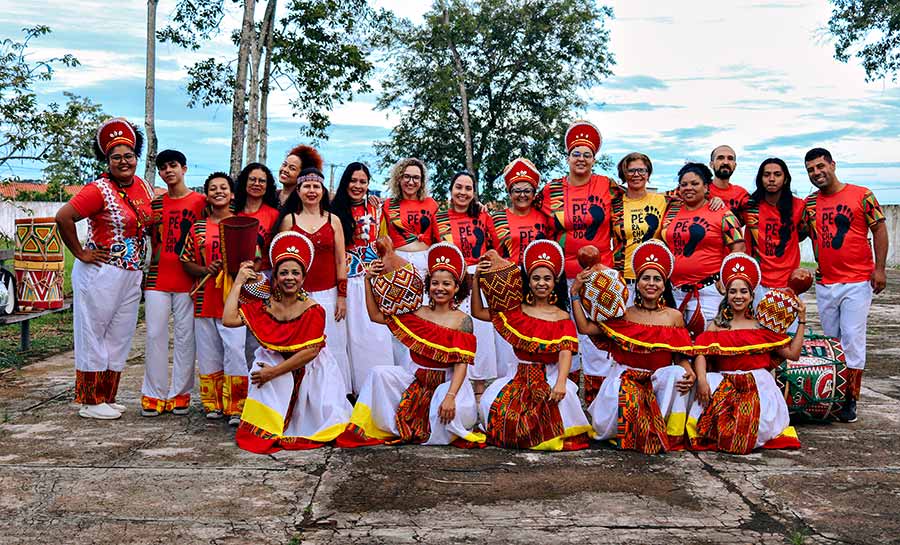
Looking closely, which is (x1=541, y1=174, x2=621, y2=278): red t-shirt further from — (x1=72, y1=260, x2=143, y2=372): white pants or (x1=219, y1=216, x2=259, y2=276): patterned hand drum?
(x1=72, y1=260, x2=143, y2=372): white pants

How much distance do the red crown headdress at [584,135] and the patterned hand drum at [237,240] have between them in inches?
93.5

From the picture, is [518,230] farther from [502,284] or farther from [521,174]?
[502,284]

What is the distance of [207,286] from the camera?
6082 millimetres

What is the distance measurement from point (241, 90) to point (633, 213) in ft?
32.5

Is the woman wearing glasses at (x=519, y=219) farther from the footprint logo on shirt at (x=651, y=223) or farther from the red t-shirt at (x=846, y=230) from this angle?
the red t-shirt at (x=846, y=230)

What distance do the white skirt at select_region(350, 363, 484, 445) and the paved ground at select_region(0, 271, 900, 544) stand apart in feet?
0.44

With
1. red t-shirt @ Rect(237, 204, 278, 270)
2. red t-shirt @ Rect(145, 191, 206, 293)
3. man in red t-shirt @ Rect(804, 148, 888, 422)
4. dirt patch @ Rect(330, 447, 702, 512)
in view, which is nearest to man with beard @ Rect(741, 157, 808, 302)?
man in red t-shirt @ Rect(804, 148, 888, 422)

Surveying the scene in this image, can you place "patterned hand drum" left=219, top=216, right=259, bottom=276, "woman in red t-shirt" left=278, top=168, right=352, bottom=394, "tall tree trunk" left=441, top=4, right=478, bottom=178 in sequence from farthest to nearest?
"tall tree trunk" left=441, top=4, right=478, bottom=178 → "woman in red t-shirt" left=278, top=168, right=352, bottom=394 → "patterned hand drum" left=219, top=216, right=259, bottom=276

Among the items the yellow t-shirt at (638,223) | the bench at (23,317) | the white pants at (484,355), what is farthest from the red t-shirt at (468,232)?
the bench at (23,317)

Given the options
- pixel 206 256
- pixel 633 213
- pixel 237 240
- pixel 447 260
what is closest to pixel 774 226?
pixel 633 213

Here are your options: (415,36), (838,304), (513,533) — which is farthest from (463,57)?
(513,533)

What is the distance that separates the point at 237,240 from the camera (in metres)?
5.86

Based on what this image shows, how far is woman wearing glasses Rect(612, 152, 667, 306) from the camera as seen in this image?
21.0 feet

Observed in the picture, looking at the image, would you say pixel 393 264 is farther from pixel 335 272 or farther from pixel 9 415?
pixel 9 415
